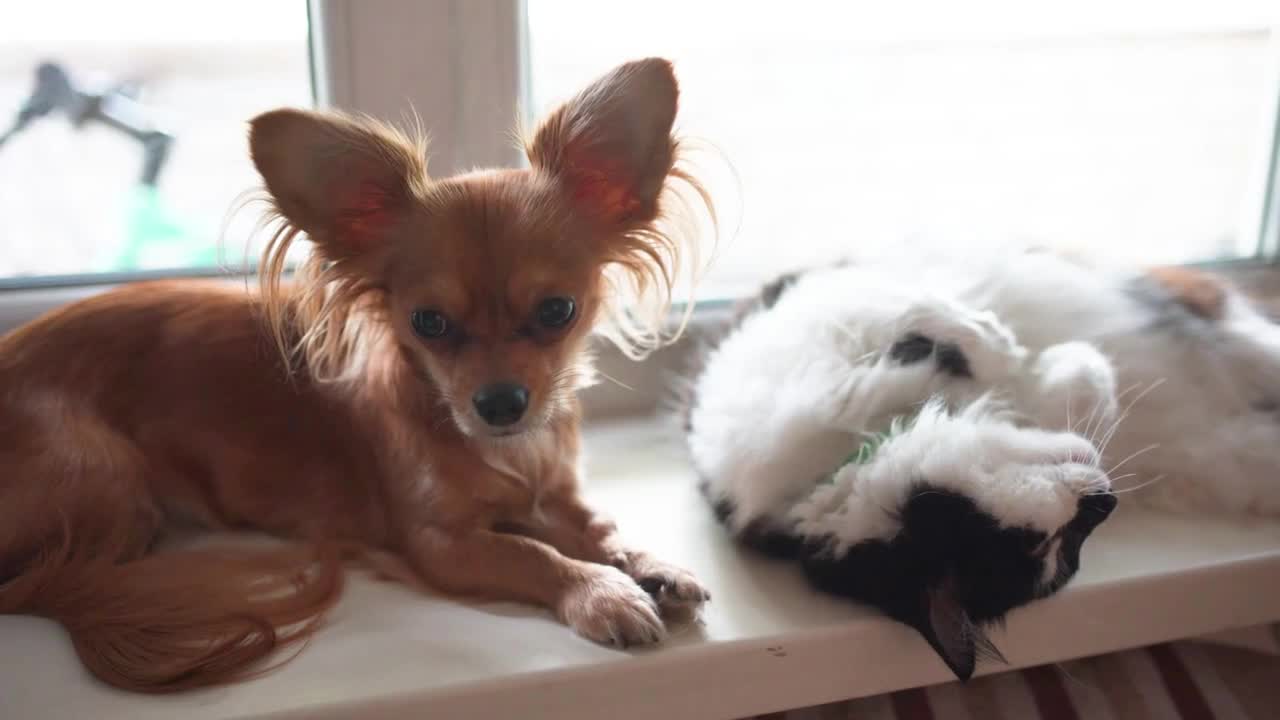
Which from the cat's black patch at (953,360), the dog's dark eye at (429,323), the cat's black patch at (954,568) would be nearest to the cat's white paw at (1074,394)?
the cat's black patch at (953,360)

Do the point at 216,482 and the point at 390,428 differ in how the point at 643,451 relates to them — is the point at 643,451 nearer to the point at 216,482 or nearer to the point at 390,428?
the point at 390,428

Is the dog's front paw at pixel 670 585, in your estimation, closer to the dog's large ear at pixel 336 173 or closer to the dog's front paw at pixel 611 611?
the dog's front paw at pixel 611 611

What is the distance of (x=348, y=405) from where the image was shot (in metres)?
1.30

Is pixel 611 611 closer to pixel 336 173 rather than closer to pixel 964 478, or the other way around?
pixel 964 478

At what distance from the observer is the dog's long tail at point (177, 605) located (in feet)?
3.35

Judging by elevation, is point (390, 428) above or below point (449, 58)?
below

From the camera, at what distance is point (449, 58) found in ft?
4.74

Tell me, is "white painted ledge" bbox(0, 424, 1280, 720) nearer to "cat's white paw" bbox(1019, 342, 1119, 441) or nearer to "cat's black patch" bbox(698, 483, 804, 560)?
"cat's black patch" bbox(698, 483, 804, 560)

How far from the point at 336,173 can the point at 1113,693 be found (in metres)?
1.20

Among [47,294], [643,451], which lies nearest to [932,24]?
[643,451]

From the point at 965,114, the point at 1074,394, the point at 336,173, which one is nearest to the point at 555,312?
the point at 336,173

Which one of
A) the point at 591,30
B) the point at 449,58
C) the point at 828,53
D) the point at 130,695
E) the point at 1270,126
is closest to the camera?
the point at 130,695

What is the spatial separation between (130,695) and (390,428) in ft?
1.35

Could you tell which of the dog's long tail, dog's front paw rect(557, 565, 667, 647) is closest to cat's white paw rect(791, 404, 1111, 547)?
dog's front paw rect(557, 565, 667, 647)
